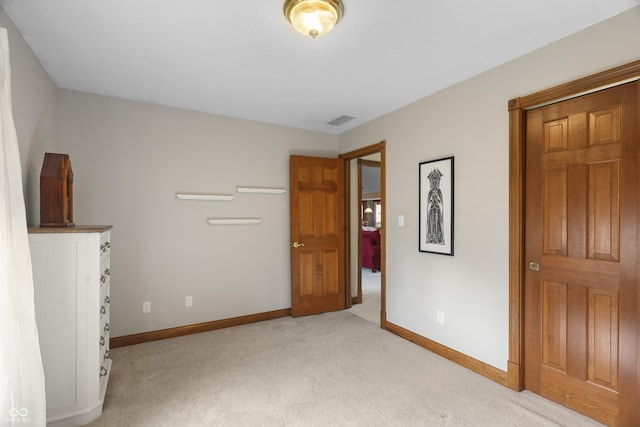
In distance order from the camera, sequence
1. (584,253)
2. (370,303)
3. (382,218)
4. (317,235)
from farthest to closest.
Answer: (370,303)
(317,235)
(382,218)
(584,253)

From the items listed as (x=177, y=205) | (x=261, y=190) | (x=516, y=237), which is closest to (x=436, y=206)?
(x=516, y=237)

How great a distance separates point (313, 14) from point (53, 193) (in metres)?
2.05

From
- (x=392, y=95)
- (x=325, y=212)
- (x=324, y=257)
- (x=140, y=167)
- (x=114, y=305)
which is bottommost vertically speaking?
(x=114, y=305)

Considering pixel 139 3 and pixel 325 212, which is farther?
pixel 325 212

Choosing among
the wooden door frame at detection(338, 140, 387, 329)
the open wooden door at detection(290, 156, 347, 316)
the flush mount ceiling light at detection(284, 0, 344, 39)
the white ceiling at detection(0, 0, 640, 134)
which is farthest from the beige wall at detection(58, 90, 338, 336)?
the flush mount ceiling light at detection(284, 0, 344, 39)

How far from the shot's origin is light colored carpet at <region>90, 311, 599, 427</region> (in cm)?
207

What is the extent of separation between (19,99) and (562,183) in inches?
146

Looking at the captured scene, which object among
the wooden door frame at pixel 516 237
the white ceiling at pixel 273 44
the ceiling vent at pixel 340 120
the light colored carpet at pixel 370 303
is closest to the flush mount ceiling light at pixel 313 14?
the white ceiling at pixel 273 44

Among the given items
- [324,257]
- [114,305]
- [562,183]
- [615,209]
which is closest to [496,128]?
[562,183]

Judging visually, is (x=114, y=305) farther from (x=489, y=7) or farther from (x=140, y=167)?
(x=489, y=7)

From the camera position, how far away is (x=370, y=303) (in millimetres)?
4777

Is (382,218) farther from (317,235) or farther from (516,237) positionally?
(516,237)

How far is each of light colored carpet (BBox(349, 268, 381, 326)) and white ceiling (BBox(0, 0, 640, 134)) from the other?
2.68 metres

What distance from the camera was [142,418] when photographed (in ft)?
6.80
